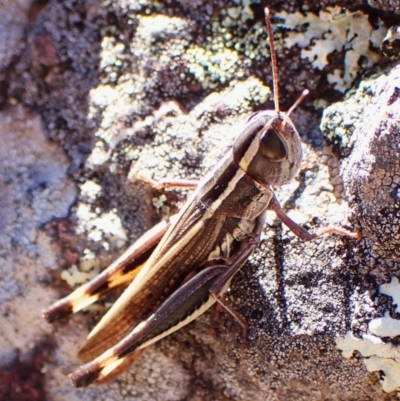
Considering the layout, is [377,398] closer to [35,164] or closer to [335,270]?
[335,270]

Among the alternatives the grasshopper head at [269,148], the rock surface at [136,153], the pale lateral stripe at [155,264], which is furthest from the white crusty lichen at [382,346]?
the pale lateral stripe at [155,264]

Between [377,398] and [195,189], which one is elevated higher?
[195,189]

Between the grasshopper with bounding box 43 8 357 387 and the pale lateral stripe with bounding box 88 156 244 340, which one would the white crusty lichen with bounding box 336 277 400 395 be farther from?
the pale lateral stripe with bounding box 88 156 244 340

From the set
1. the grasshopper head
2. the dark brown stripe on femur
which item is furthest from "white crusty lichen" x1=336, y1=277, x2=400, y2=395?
the dark brown stripe on femur

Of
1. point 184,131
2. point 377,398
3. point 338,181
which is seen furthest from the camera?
point 184,131

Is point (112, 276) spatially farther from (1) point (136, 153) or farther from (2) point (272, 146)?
(2) point (272, 146)

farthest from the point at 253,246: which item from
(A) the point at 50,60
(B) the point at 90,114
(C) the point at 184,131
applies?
(A) the point at 50,60

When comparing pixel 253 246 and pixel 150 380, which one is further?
Answer: pixel 150 380
